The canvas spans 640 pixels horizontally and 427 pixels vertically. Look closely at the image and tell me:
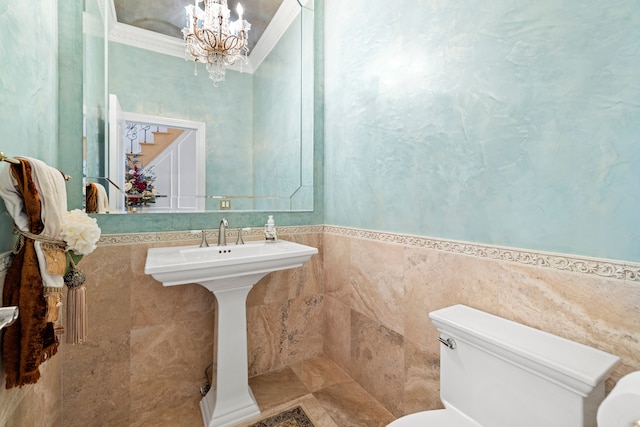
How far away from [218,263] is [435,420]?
3.31 feet

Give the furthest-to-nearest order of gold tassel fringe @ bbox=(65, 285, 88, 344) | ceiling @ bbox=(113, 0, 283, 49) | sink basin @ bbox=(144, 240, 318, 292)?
ceiling @ bbox=(113, 0, 283, 49) < sink basin @ bbox=(144, 240, 318, 292) < gold tassel fringe @ bbox=(65, 285, 88, 344)

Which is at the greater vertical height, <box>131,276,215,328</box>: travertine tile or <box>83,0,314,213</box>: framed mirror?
<box>83,0,314,213</box>: framed mirror

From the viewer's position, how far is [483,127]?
112 cm

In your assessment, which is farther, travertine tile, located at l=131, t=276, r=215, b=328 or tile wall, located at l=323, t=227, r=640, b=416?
travertine tile, located at l=131, t=276, r=215, b=328

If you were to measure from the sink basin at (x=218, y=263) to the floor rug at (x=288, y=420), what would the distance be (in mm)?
753

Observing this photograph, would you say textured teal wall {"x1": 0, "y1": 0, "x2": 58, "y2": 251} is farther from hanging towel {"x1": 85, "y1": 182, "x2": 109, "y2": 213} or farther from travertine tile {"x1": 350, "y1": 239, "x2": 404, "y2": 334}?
travertine tile {"x1": 350, "y1": 239, "x2": 404, "y2": 334}

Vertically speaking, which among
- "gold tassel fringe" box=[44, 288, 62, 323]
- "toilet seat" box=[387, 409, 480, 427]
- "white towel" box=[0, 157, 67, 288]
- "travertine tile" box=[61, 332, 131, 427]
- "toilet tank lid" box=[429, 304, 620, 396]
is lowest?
"travertine tile" box=[61, 332, 131, 427]

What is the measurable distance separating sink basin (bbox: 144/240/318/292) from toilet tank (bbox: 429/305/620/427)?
78cm

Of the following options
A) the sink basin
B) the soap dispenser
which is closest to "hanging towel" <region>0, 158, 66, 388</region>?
the sink basin

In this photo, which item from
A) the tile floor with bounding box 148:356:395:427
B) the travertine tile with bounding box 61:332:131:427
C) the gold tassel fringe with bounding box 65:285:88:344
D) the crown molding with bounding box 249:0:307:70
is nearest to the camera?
the gold tassel fringe with bounding box 65:285:88:344

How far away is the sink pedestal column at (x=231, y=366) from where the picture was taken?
1494mm

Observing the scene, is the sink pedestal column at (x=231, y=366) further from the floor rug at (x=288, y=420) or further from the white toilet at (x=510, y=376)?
the white toilet at (x=510, y=376)

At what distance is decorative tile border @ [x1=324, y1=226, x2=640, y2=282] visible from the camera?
0.80 metres

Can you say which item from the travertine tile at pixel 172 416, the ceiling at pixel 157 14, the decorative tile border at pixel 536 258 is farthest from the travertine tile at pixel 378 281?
the ceiling at pixel 157 14
